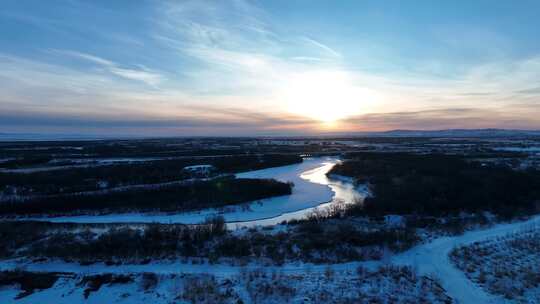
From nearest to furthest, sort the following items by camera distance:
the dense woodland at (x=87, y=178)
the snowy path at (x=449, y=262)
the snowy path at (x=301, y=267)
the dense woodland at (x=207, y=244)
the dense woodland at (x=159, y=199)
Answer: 1. the snowy path at (x=449, y=262)
2. the snowy path at (x=301, y=267)
3. the dense woodland at (x=207, y=244)
4. the dense woodland at (x=159, y=199)
5. the dense woodland at (x=87, y=178)

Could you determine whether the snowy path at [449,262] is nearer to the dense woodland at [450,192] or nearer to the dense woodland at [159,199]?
the dense woodland at [450,192]

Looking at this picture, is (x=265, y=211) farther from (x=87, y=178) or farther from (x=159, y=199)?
(x=87, y=178)

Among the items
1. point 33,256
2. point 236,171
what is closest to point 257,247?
point 33,256

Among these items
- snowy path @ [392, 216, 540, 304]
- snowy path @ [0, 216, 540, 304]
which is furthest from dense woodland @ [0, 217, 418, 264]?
snowy path @ [392, 216, 540, 304]

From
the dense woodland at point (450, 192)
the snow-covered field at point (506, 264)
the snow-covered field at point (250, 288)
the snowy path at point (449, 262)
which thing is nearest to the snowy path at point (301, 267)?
the snowy path at point (449, 262)

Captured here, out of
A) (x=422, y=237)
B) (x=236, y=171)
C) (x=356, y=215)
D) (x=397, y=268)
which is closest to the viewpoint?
(x=397, y=268)

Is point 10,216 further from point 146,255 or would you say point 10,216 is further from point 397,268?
point 397,268
